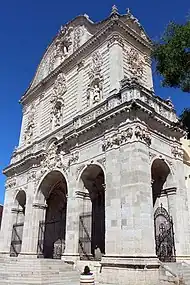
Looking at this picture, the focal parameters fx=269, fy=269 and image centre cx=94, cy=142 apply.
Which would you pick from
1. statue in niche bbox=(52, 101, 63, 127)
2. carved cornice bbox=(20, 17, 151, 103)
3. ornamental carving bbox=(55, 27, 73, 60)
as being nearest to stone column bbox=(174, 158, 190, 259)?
statue in niche bbox=(52, 101, 63, 127)

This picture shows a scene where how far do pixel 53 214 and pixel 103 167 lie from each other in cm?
953

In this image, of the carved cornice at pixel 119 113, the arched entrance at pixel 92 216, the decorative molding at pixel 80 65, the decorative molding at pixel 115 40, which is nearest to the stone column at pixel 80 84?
the decorative molding at pixel 80 65

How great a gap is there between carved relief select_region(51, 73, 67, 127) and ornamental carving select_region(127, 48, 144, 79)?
19.6ft

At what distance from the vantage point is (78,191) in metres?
16.4

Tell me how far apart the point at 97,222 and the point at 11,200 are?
31.1ft

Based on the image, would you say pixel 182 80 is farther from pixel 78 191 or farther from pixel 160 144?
pixel 78 191

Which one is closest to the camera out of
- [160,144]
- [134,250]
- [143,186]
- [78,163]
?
[134,250]

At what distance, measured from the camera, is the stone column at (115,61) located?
17212 millimetres

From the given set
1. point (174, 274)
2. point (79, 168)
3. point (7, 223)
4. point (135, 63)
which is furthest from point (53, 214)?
point (135, 63)

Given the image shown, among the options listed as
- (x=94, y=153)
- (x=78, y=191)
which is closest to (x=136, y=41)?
(x=94, y=153)

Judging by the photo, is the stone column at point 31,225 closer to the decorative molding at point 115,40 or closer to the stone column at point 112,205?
the stone column at point 112,205

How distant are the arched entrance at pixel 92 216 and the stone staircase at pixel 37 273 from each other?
169 centimetres

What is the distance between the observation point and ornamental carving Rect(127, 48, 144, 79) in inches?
756

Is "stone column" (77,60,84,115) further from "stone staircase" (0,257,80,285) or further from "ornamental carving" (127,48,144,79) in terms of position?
"stone staircase" (0,257,80,285)
